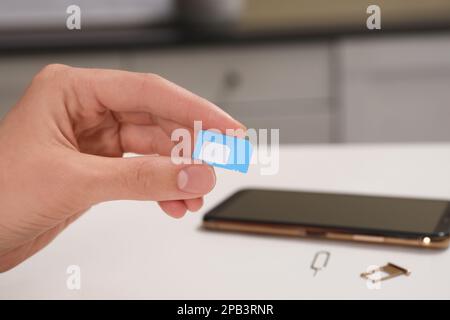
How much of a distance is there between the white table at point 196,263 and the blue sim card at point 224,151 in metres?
0.13

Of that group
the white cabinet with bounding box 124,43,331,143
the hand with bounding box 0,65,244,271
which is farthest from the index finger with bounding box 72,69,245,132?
the white cabinet with bounding box 124,43,331,143

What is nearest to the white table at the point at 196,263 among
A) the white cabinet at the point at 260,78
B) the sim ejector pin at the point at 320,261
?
the sim ejector pin at the point at 320,261

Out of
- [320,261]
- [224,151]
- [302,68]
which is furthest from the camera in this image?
[302,68]

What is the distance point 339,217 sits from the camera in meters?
0.70

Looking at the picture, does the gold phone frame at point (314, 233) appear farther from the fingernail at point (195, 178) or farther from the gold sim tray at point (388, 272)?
the fingernail at point (195, 178)

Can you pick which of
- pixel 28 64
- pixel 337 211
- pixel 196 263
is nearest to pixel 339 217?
pixel 337 211

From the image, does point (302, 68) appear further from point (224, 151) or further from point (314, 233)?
point (224, 151)

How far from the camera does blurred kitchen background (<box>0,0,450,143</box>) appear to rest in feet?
5.95

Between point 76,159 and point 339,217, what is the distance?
304 millimetres

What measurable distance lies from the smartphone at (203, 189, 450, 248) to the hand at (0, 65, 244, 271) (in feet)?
0.32

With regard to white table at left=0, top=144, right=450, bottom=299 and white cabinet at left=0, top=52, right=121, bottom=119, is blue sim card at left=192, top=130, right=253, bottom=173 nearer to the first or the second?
white table at left=0, top=144, right=450, bottom=299

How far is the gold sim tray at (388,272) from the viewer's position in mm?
577

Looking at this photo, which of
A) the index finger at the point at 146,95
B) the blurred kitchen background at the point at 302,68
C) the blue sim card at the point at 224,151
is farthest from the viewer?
the blurred kitchen background at the point at 302,68

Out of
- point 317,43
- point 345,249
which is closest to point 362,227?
point 345,249
